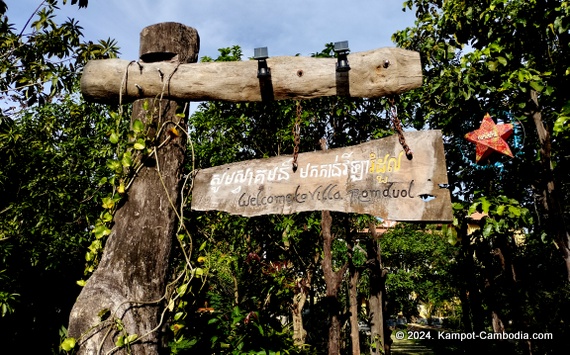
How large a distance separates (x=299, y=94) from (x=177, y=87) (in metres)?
0.74

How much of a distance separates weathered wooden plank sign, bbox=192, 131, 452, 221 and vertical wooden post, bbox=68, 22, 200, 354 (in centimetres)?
30

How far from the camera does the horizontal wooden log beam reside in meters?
2.10

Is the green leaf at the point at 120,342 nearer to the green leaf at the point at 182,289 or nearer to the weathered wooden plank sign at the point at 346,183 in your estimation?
the green leaf at the point at 182,289

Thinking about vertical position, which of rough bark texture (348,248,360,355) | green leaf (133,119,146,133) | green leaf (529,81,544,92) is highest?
green leaf (529,81,544,92)

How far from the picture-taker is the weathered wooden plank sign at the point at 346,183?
195 centimetres

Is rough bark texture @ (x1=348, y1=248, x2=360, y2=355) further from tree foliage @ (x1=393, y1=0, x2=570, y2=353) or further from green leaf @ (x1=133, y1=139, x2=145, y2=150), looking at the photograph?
green leaf @ (x1=133, y1=139, x2=145, y2=150)

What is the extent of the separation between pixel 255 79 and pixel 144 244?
113cm

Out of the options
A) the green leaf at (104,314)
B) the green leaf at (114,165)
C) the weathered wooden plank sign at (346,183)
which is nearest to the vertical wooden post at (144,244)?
the green leaf at (104,314)

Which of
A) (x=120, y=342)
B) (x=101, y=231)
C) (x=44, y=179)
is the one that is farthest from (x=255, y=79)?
(x=44, y=179)

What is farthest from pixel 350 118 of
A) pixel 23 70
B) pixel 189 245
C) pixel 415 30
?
pixel 189 245

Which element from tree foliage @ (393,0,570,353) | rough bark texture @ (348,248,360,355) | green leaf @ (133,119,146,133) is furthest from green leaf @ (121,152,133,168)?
rough bark texture @ (348,248,360,355)

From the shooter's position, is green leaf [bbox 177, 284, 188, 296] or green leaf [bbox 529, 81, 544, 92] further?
green leaf [bbox 529, 81, 544, 92]

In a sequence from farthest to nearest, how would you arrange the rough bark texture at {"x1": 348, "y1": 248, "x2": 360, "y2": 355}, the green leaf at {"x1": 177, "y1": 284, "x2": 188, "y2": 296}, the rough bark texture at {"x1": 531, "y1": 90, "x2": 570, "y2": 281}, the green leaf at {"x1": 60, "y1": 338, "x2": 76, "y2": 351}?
the rough bark texture at {"x1": 348, "y1": 248, "x2": 360, "y2": 355} → the rough bark texture at {"x1": 531, "y1": 90, "x2": 570, "y2": 281} → the green leaf at {"x1": 177, "y1": 284, "x2": 188, "y2": 296} → the green leaf at {"x1": 60, "y1": 338, "x2": 76, "y2": 351}

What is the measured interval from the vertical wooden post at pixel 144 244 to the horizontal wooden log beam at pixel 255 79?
7cm
